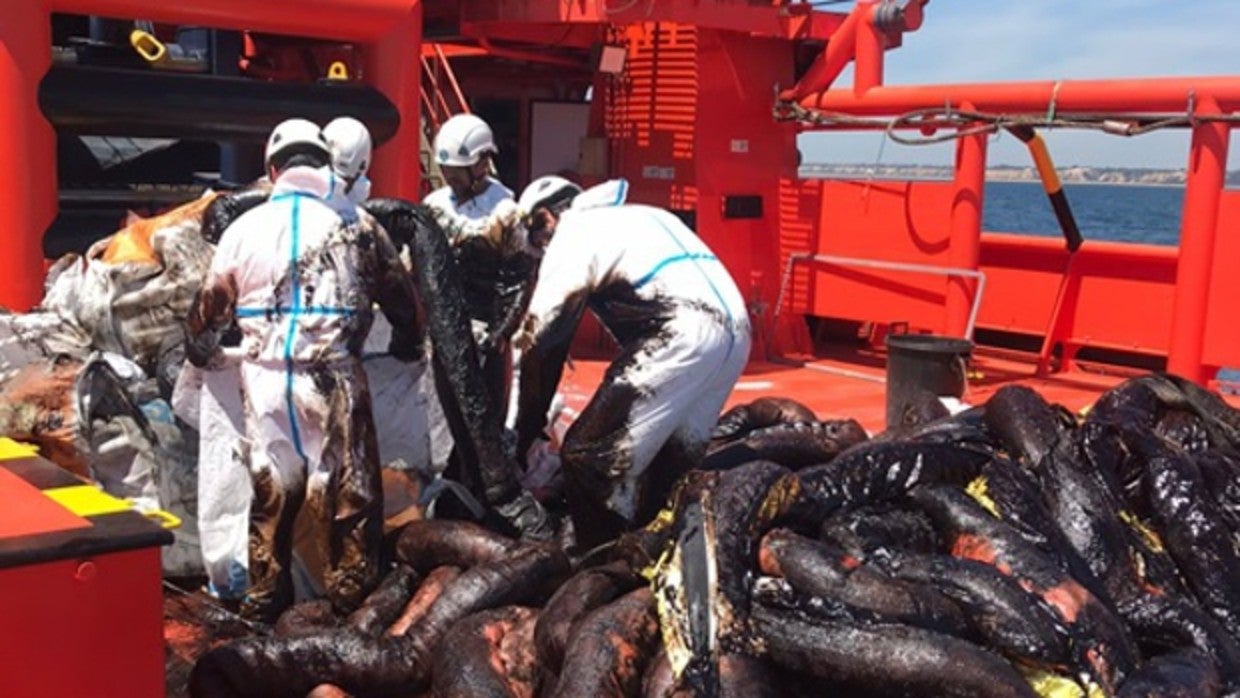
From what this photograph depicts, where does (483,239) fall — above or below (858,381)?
above

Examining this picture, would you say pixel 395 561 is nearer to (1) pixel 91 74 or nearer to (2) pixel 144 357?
(2) pixel 144 357

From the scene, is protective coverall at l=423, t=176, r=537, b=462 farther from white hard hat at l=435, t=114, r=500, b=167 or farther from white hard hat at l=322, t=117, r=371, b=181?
white hard hat at l=322, t=117, r=371, b=181

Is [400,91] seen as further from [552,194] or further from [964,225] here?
[964,225]

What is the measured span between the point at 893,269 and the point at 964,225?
0.72 m

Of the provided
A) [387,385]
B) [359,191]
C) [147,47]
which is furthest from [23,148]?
[387,385]

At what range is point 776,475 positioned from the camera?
155 inches

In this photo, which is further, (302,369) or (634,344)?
(634,344)

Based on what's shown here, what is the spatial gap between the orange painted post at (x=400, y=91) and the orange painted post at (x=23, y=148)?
1.81 m

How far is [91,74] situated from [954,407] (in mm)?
4867

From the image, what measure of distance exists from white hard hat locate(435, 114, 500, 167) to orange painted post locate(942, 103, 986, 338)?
4591mm

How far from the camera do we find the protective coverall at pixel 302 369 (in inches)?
179

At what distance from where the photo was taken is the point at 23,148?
20.9 feet

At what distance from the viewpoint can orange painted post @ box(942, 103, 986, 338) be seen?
9.61m

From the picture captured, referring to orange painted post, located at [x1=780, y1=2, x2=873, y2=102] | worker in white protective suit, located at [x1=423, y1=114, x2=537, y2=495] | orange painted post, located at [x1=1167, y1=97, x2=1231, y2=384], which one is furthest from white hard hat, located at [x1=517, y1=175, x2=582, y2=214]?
orange painted post, located at [x1=780, y1=2, x2=873, y2=102]
